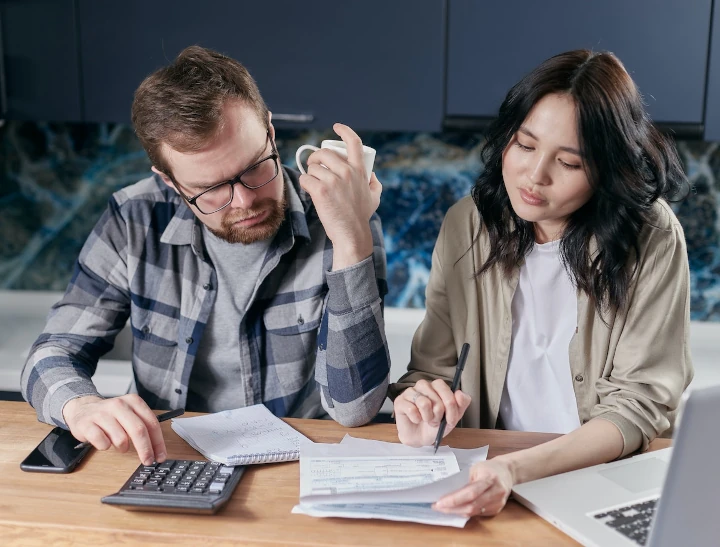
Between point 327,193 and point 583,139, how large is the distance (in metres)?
0.46

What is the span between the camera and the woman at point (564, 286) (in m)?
1.34

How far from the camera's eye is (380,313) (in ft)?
4.84

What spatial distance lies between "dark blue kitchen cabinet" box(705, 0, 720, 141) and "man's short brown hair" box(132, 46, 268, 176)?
4.12 feet

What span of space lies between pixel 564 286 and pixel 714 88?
909 millimetres

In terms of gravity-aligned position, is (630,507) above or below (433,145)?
below

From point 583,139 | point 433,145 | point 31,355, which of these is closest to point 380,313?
point 583,139

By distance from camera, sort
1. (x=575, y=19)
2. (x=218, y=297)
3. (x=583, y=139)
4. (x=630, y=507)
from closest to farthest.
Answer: (x=630, y=507) → (x=583, y=139) → (x=218, y=297) → (x=575, y=19)

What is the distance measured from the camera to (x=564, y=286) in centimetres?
160

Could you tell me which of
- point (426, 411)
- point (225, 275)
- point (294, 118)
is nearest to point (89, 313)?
point (225, 275)

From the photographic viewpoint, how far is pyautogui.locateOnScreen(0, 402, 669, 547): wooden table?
104 cm

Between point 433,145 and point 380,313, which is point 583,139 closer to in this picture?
point 380,313

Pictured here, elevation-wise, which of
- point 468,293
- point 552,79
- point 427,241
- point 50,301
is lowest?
point 50,301

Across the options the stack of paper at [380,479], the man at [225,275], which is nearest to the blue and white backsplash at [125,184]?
the man at [225,275]

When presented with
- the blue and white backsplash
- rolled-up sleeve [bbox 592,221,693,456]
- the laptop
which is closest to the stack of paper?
the laptop
